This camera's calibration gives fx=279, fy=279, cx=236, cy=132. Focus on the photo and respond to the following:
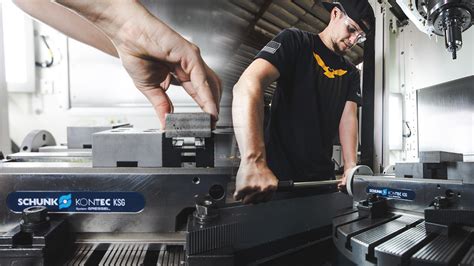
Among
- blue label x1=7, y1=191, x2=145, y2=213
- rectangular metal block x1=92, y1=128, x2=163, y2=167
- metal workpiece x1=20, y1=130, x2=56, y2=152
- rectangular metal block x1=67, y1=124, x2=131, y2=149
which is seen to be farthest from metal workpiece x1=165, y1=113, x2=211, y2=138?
metal workpiece x1=20, y1=130, x2=56, y2=152

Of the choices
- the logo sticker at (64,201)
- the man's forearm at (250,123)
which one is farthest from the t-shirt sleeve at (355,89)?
the logo sticker at (64,201)

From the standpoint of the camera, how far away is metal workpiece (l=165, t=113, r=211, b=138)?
505 mm

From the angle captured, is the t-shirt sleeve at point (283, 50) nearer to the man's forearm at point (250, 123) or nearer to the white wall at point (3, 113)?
the man's forearm at point (250, 123)

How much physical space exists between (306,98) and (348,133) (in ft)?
0.60

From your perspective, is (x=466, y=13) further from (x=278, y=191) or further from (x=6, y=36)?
(x=6, y=36)

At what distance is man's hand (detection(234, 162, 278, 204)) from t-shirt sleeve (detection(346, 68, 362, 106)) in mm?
390

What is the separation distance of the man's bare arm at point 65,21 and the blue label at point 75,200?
576 mm

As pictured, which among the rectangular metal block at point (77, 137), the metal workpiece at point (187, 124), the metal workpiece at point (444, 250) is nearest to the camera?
the metal workpiece at point (444, 250)

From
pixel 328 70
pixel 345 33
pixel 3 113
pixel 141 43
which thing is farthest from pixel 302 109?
pixel 3 113

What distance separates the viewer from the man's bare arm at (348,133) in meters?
0.84

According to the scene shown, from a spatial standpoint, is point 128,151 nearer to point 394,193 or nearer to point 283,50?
point 283,50

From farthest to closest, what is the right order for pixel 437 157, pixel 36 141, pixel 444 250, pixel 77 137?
pixel 36 141, pixel 77 137, pixel 437 157, pixel 444 250

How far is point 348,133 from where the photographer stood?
84 cm

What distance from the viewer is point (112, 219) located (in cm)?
50
